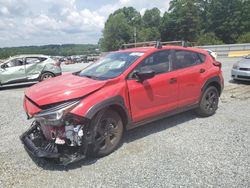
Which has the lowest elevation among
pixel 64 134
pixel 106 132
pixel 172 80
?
pixel 106 132

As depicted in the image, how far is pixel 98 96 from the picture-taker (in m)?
4.01

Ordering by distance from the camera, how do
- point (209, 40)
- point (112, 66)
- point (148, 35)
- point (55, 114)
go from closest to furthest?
point (55, 114), point (112, 66), point (209, 40), point (148, 35)

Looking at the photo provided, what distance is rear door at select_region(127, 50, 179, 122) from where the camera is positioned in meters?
4.55

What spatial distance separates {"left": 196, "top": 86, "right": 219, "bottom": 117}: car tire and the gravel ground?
0.29 metres

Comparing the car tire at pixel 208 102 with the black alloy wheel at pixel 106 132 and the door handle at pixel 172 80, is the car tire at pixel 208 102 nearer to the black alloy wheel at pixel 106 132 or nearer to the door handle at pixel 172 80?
the door handle at pixel 172 80

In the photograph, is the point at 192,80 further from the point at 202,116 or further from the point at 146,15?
the point at 146,15

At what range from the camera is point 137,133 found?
17.1 feet

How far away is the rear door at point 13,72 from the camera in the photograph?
1214 centimetres

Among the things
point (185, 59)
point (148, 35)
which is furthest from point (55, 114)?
point (148, 35)

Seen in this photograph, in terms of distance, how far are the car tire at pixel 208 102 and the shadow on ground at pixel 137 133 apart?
0.26m

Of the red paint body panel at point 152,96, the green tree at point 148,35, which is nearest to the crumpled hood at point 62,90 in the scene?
the red paint body panel at point 152,96

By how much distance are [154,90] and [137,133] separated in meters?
0.99

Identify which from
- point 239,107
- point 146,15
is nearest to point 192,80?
point 239,107

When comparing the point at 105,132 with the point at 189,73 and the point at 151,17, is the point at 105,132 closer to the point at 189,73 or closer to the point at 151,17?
the point at 189,73
